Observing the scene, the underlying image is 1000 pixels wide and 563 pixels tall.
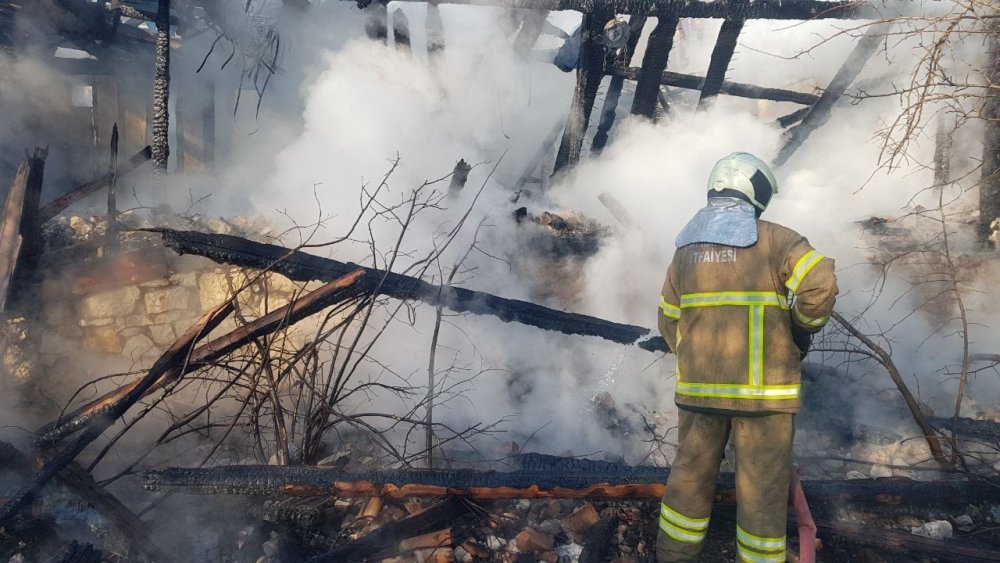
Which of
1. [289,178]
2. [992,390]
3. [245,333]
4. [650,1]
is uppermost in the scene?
[650,1]

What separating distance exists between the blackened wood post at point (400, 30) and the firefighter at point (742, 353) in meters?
7.21

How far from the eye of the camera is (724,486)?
3.52m

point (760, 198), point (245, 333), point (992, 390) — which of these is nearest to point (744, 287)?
point (760, 198)

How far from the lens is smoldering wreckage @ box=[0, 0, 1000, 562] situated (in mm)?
3502

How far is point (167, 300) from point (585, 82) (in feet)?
17.0

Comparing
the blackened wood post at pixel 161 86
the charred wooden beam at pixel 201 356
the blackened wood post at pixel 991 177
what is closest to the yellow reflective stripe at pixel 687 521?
the charred wooden beam at pixel 201 356

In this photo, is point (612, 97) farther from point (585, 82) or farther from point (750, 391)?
point (750, 391)

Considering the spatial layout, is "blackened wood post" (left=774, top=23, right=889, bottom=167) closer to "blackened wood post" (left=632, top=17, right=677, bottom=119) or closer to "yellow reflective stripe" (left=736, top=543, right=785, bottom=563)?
"blackened wood post" (left=632, top=17, right=677, bottom=119)

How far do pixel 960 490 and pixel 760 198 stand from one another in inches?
96.2

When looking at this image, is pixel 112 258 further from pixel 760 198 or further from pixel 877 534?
pixel 877 534

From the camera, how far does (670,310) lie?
3396mm

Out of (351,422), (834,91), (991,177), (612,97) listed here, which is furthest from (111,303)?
(991,177)

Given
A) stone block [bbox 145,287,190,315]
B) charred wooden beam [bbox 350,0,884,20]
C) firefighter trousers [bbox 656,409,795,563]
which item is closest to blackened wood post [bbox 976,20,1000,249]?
charred wooden beam [bbox 350,0,884,20]

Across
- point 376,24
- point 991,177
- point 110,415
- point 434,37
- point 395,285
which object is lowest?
point 110,415
